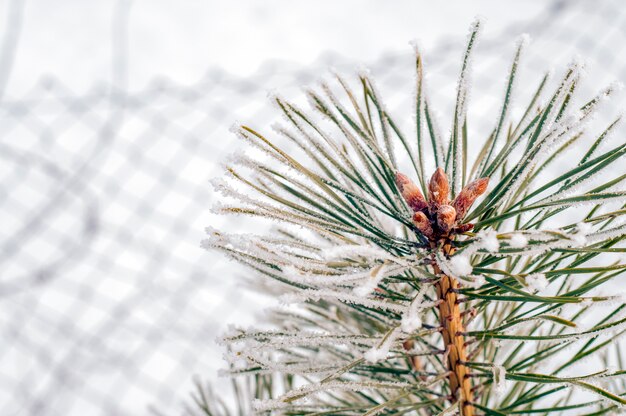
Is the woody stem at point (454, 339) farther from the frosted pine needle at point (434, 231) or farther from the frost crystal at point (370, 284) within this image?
the frost crystal at point (370, 284)

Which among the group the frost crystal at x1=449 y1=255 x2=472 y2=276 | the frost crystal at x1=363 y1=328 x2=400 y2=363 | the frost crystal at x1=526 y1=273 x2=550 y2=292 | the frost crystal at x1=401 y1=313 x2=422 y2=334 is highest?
the frost crystal at x1=449 y1=255 x2=472 y2=276

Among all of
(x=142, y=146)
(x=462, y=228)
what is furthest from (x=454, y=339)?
(x=142, y=146)

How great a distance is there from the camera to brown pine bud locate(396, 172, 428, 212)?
0.36 m

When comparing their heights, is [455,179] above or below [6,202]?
below

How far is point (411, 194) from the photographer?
36 cm

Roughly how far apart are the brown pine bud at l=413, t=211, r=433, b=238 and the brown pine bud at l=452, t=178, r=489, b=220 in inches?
0.9

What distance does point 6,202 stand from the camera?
121cm

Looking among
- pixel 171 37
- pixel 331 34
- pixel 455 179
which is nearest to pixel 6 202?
pixel 171 37

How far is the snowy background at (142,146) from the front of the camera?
1145mm

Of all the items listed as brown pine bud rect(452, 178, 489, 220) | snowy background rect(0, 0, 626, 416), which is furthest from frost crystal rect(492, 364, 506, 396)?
snowy background rect(0, 0, 626, 416)

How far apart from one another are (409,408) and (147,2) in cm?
142

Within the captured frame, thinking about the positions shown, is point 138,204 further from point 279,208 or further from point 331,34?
point 279,208

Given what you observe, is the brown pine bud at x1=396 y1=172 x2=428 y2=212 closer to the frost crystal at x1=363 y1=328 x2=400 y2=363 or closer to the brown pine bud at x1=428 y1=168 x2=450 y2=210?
the brown pine bud at x1=428 y1=168 x2=450 y2=210

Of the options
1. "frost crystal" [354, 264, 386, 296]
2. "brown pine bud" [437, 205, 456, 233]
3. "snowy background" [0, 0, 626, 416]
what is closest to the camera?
"frost crystal" [354, 264, 386, 296]
